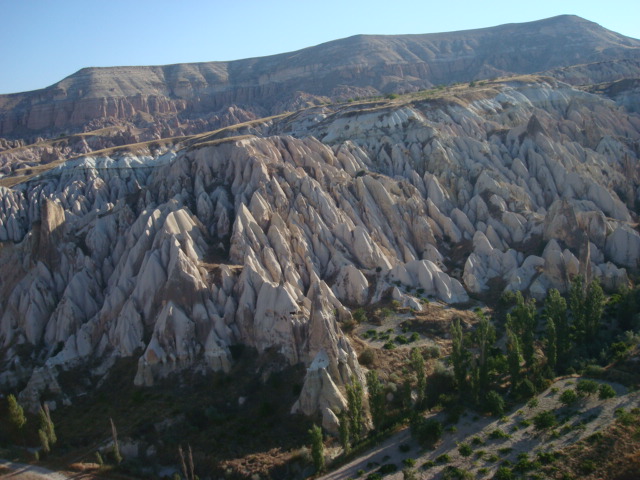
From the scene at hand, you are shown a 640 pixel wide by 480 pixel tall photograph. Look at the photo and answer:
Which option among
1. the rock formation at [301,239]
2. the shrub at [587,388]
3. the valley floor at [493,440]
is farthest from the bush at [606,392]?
the rock formation at [301,239]

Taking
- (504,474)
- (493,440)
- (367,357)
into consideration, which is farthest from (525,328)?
(504,474)

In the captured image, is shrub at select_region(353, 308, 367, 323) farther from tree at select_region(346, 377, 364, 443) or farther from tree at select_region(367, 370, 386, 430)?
tree at select_region(346, 377, 364, 443)

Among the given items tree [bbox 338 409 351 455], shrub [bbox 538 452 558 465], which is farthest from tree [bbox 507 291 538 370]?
tree [bbox 338 409 351 455]

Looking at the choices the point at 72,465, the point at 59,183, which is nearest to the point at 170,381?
the point at 72,465

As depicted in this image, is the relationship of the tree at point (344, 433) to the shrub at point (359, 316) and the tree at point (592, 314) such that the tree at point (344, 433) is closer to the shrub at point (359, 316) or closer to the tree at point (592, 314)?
the shrub at point (359, 316)

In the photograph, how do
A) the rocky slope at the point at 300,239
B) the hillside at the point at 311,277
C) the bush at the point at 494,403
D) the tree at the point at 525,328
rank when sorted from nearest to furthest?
the bush at the point at 494,403
the hillside at the point at 311,277
the tree at the point at 525,328
the rocky slope at the point at 300,239

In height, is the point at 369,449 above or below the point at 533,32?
below

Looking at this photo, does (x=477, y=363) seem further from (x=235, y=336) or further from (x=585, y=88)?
(x=585, y=88)
